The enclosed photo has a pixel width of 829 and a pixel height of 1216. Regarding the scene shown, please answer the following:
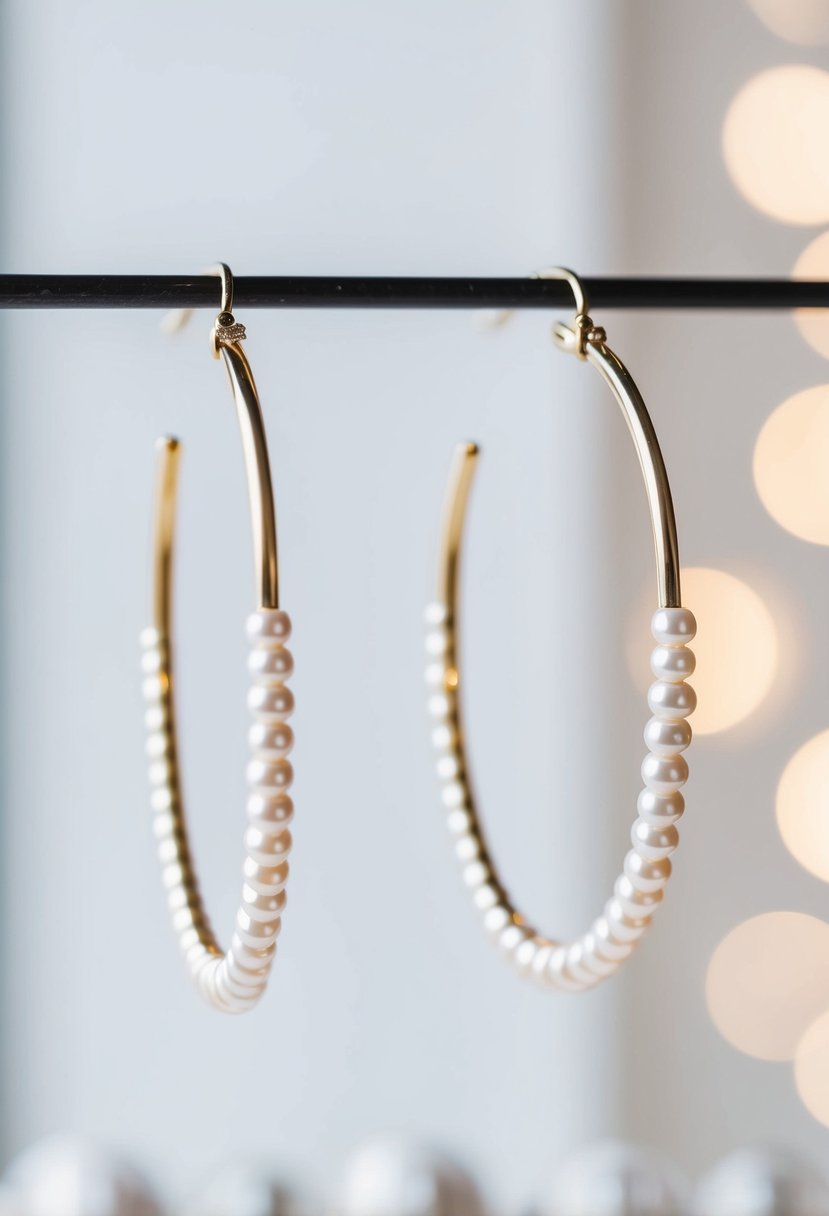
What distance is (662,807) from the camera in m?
0.31

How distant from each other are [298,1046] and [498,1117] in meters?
0.13

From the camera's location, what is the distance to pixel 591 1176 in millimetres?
488

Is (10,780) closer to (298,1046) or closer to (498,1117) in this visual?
(298,1046)

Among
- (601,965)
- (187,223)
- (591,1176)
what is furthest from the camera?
(187,223)

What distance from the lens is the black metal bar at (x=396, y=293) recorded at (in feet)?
1.07

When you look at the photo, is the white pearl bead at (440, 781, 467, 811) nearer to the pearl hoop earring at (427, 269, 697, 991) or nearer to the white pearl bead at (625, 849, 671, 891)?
the pearl hoop earring at (427, 269, 697, 991)

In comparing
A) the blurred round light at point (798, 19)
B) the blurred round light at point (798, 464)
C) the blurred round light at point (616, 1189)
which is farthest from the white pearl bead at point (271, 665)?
the blurred round light at point (798, 19)

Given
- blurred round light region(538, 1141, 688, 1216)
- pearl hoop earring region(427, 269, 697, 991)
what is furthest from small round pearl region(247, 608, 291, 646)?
blurred round light region(538, 1141, 688, 1216)

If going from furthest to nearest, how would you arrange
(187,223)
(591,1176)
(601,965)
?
(187,223) < (591,1176) < (601,965)

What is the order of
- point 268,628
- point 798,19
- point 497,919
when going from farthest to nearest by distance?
point 798,19, point 497,919, point 268,628

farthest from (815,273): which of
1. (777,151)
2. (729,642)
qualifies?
(729,642)

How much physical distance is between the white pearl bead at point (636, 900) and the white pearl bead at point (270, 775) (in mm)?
106

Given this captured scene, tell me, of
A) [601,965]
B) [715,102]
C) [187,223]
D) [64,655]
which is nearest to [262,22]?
[187,223]

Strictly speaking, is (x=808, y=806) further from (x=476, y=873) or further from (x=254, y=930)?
(x=254, y=930)
